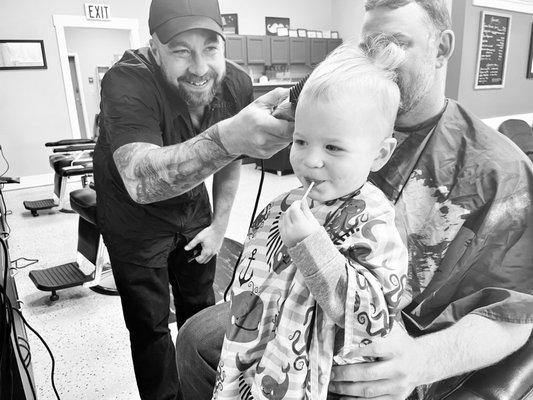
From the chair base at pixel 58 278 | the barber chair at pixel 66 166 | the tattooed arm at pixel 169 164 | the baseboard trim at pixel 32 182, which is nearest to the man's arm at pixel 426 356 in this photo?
the tattooed arm at pixel 169 164

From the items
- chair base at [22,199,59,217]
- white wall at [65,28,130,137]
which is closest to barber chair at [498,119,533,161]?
chair base at [22,199,59,217]

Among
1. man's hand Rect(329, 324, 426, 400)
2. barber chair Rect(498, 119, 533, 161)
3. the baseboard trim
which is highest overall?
barber chair Rect(498, 119, 533, 161)

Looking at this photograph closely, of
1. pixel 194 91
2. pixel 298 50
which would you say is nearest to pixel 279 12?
pixel 298 50

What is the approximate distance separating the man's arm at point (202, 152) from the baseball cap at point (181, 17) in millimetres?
401

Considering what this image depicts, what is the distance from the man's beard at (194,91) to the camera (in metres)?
1.46

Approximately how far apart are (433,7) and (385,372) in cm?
89

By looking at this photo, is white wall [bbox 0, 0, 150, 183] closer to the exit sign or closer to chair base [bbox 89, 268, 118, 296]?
the exit sign

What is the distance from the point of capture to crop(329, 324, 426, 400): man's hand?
83 centimetres

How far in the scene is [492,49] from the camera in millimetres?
4652

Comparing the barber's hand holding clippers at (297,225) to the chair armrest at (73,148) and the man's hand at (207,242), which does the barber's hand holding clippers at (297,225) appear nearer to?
the man's hand at (207,242)

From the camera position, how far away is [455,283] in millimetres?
1008

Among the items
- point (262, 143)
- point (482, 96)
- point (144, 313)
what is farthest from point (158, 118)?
point (482, 96)

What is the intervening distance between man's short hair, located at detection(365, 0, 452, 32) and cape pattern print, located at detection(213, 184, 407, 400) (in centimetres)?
50

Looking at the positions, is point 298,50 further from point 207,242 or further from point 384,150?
point 384,150
